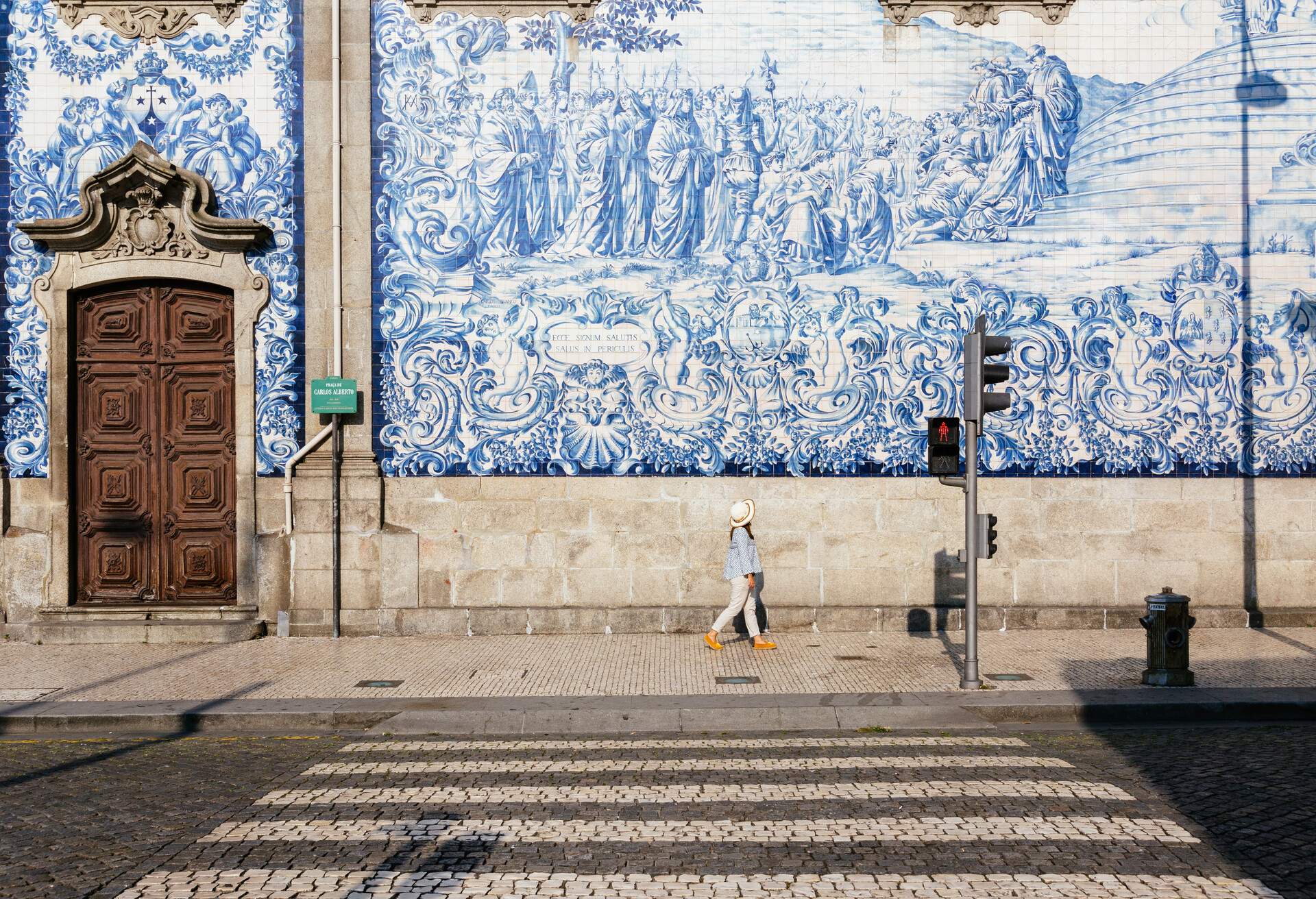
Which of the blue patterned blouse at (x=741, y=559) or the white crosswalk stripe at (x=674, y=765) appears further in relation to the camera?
the blue patterned blouse at (x=741, y=559)

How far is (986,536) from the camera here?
34.2 feet

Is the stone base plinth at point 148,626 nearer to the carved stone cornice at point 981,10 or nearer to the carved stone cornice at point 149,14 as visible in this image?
the carved stone cornice at point 149,14

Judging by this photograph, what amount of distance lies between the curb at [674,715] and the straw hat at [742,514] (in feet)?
9.59

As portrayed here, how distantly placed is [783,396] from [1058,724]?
5241 mm

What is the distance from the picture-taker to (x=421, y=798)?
689 cm

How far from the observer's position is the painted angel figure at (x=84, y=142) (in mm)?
13602

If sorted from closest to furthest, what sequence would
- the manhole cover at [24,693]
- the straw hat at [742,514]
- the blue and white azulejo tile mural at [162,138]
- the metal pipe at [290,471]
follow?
the manhole cover at [24,693], the straw hat at [742,514], the metal pipe at [290,471], the blue and white azulejo tile mural at [162,138]

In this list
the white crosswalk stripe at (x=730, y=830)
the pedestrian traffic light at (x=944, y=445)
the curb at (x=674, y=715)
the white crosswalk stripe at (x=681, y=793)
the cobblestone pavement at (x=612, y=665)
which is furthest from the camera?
the pedestrian traffic light at (x=944, y=445)

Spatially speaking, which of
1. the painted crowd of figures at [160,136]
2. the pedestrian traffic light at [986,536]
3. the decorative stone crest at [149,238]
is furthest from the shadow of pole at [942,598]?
the painted crowd of figures at [160,136]

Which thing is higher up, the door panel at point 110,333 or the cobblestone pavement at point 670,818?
the door panel at point 110,333

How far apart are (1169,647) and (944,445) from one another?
250 cm

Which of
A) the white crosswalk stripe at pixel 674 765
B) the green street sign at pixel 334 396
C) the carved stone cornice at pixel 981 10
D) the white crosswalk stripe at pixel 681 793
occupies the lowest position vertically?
the white crosswalk stripe at pixel 674 765

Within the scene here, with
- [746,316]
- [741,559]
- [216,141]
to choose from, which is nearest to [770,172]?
[746,316]

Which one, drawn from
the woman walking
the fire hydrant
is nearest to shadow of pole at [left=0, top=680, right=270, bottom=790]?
the woman walking
